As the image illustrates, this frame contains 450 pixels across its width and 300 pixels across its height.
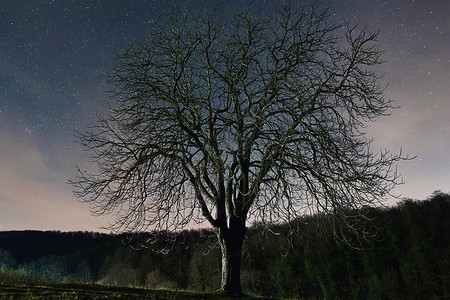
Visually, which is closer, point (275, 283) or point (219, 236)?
point (219, 236)

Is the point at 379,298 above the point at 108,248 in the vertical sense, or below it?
below

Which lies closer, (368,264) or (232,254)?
(232,254)

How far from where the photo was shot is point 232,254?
32.6 ft

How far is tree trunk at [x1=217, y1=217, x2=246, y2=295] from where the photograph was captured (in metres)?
9.68

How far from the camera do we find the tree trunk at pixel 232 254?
31.8ft

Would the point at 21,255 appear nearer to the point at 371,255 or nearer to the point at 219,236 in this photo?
the point at 371,255

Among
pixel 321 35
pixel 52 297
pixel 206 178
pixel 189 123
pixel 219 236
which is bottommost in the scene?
pixel 52 297

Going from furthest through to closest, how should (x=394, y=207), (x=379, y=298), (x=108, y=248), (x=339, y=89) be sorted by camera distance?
(x=108, y=248) < (x=394, y=207) < (x=379, y=298) < (x=339, y=89)

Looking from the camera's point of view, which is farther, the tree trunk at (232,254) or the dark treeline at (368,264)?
the dark treeline at (368,264)

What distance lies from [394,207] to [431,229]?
996cm

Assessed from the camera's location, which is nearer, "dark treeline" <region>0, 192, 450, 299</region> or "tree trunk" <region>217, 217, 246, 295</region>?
"tree trunk" <region>217, 217, 246, 295</region>

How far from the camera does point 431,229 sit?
2099 inches

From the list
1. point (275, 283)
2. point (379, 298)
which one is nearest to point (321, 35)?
point (379, 298)

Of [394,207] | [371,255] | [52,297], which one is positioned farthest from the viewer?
[394,207]
